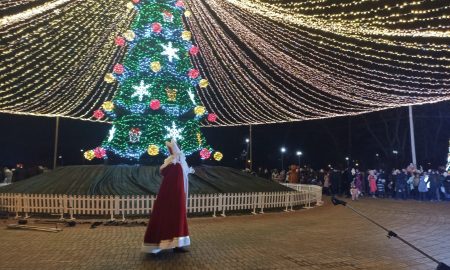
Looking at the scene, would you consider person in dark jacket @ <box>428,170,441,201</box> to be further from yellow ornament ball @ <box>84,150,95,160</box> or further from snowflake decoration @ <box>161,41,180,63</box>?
yellow ornament ball @ <box>84,150,95,160</box>

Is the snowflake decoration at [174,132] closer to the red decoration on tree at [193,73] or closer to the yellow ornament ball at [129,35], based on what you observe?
the red decoration on tree at [193,73]

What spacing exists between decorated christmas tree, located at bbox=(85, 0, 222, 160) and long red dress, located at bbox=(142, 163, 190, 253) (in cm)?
710

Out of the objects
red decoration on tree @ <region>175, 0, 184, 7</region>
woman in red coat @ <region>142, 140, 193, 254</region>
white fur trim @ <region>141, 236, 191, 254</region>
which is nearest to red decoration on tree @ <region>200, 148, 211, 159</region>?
red decoration on tree @ <region>175, 0, 184, 7</region>

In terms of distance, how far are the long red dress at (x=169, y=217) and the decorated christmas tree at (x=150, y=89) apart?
7099 mm

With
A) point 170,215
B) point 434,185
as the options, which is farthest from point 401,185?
point 170,215

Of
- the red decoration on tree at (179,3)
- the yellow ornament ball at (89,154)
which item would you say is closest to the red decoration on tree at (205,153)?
the yellow ornament ball at (89,154)

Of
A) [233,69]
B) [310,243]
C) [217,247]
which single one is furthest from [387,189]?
[217,247]

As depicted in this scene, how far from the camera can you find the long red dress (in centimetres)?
643

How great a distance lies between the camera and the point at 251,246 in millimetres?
7172

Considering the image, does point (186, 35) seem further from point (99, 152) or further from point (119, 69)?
point (99, 152)

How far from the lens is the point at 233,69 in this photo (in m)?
17.4

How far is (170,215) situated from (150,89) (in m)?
8.22

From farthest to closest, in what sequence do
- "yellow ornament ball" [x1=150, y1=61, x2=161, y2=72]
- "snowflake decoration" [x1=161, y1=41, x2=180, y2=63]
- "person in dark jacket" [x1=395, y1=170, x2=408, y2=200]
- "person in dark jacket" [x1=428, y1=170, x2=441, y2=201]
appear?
"person in dark jacket" [x1=395, y1=170, x2=408, y2=200], "person in dark jacket" [x1=428, y1=170, x2=441, y2=201], "snowflake decoration" [x1=161, y1=41, x2=180, y2=63], "yellow ornament ball" [x1=150, y1=61, x2=161, y2=72]

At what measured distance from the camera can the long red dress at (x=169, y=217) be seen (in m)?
6.43
